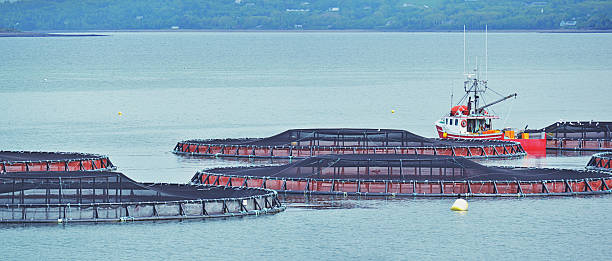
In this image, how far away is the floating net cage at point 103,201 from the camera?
67000 mm

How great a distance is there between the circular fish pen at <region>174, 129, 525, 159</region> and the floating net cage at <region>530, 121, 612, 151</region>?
5428 mm

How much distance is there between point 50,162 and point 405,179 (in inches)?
952

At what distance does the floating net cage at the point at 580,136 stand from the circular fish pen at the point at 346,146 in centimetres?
543

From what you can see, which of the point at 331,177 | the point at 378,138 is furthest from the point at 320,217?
the point at 378,138

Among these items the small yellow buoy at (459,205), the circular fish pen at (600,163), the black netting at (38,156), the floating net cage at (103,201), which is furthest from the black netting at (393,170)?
the black netting at (38,156)

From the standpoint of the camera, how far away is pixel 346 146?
10325 cm

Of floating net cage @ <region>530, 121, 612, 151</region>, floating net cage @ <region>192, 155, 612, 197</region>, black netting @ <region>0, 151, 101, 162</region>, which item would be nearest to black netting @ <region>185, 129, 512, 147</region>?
floating net cage @ <region>530, 121, 612, 151</region>

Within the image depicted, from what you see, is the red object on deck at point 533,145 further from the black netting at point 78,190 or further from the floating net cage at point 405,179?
the black netting at point 78,190

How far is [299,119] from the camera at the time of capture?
508 ft

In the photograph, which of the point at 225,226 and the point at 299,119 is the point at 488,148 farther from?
the point at 299,119

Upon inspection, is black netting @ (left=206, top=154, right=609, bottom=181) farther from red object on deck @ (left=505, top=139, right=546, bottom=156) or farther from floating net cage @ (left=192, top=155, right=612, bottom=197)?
red object on deck @ (left=505, top=139, right=546, bottom=156)

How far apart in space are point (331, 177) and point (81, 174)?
15646 mm

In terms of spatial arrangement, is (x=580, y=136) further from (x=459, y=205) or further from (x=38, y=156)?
(x=38, y=156)

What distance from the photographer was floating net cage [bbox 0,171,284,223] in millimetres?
67000
